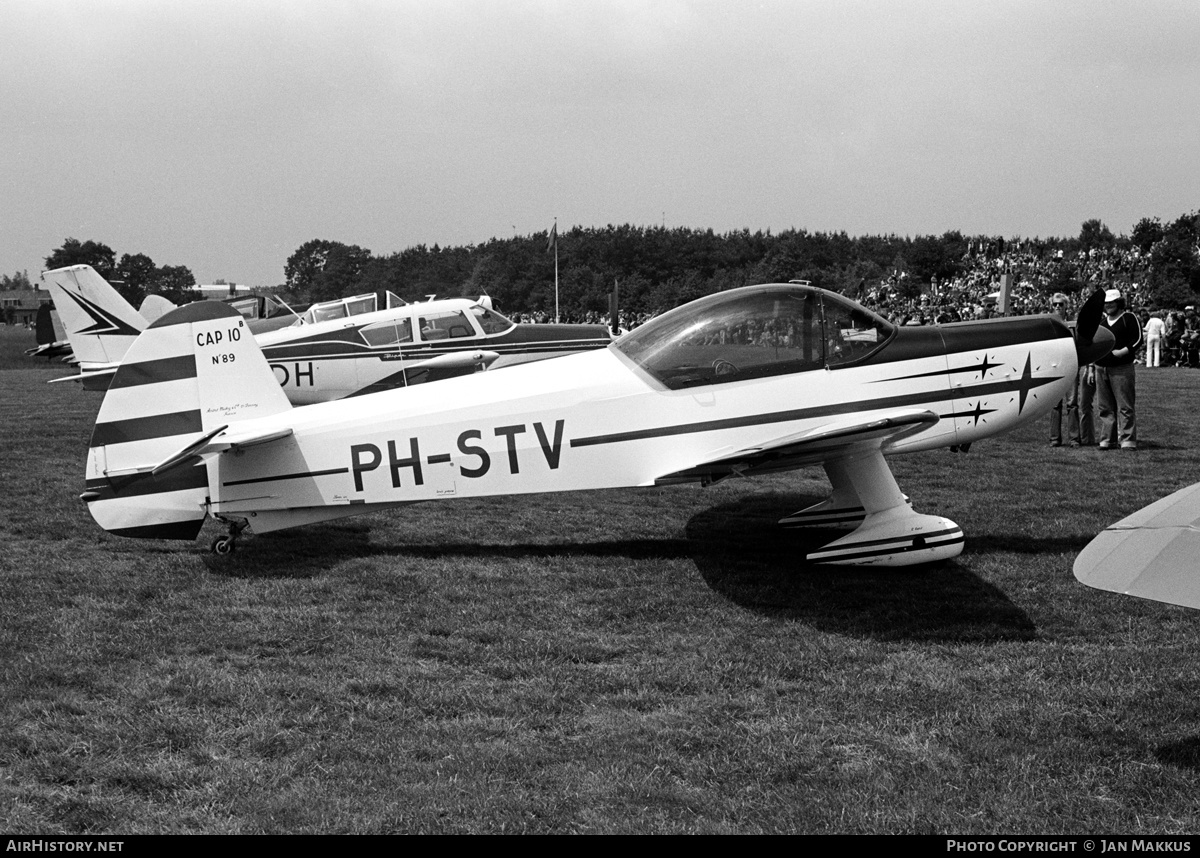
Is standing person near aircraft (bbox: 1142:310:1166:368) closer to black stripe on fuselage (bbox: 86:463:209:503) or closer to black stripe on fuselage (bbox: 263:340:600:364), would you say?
black stripe on fuselage (bbox: 263:340:600:364)

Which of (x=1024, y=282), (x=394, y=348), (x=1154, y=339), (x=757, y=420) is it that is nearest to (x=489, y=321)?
(x=394, y=348)

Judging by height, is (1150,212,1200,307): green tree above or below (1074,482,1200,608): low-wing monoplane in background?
above

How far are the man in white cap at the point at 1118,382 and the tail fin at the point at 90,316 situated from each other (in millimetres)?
16965

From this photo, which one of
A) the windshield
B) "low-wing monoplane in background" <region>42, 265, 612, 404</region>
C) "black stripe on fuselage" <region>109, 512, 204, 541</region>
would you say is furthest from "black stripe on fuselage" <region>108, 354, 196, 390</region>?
the windshield

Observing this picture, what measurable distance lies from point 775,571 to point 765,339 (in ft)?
5.03

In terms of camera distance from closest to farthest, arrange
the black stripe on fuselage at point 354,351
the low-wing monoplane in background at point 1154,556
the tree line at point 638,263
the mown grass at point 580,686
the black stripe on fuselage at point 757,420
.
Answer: the low-wing monoplane in background at point 1154,556 → the mown grass at point 580,686 → the black stripe on fuselage at point 757,420 → the black stripe on fuselage at point 354,351 → the tree line at point 638,263

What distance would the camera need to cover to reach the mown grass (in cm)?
355

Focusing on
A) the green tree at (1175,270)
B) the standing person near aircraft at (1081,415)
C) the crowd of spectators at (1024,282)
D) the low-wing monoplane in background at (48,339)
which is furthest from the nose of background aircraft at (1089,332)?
the green tree at (1175,270)

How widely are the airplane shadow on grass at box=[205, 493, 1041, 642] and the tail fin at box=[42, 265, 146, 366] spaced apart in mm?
14203

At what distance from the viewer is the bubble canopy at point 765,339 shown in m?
6.61

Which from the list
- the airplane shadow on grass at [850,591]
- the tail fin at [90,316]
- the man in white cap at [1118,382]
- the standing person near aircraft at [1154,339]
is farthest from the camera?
the standing person near aircraft at [1154,339]

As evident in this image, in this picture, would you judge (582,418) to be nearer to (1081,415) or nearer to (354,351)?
(1081,415)

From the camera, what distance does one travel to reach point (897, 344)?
22.1ft

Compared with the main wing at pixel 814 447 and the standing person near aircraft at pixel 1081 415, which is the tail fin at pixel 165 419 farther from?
the standing person near aircraft at pixel 1081 415
